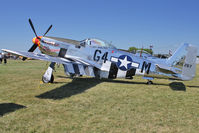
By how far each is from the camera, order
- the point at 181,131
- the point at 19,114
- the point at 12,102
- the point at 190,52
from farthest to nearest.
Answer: the point at 190,52 → the point at 12,102 → the point at 19,114 → the point at 181,131

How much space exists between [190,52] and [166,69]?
1.33m

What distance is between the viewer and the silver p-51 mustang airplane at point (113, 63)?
24.3ft

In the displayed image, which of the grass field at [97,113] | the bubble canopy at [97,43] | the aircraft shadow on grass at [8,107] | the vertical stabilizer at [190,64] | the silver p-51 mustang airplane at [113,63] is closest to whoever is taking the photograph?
the grass field at [97,113]

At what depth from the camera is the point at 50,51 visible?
979 centimetres

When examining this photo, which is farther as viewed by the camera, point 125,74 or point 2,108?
point 125,74

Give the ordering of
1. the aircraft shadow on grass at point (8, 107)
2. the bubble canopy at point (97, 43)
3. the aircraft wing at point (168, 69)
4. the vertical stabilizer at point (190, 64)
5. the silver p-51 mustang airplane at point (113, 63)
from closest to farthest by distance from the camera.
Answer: the aircraft shadow on grass at point (8, 107), the vertical stabilizer at point (190, 64), the silver p-51 mustang airplane at point (113, 63), the aircraft wing at point (168, 69), the bubble canopy at point (97, 43)

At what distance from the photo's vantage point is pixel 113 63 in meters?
8.09

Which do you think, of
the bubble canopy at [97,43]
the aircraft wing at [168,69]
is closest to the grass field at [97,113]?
the aircraft wing at [168,69]

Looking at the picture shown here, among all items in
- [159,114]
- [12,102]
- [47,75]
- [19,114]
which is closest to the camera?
[19,114]

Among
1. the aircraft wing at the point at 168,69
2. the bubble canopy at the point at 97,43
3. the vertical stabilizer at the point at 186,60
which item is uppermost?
the bubble canopy at the point at 97,43

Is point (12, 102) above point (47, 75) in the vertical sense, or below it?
below

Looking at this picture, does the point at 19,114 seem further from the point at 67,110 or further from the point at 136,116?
the point at 136,116

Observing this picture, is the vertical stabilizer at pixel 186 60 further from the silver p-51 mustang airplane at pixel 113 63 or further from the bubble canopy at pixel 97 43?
the bubble canopy at pixel 97 43

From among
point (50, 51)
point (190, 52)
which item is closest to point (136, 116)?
point (190, 52)
